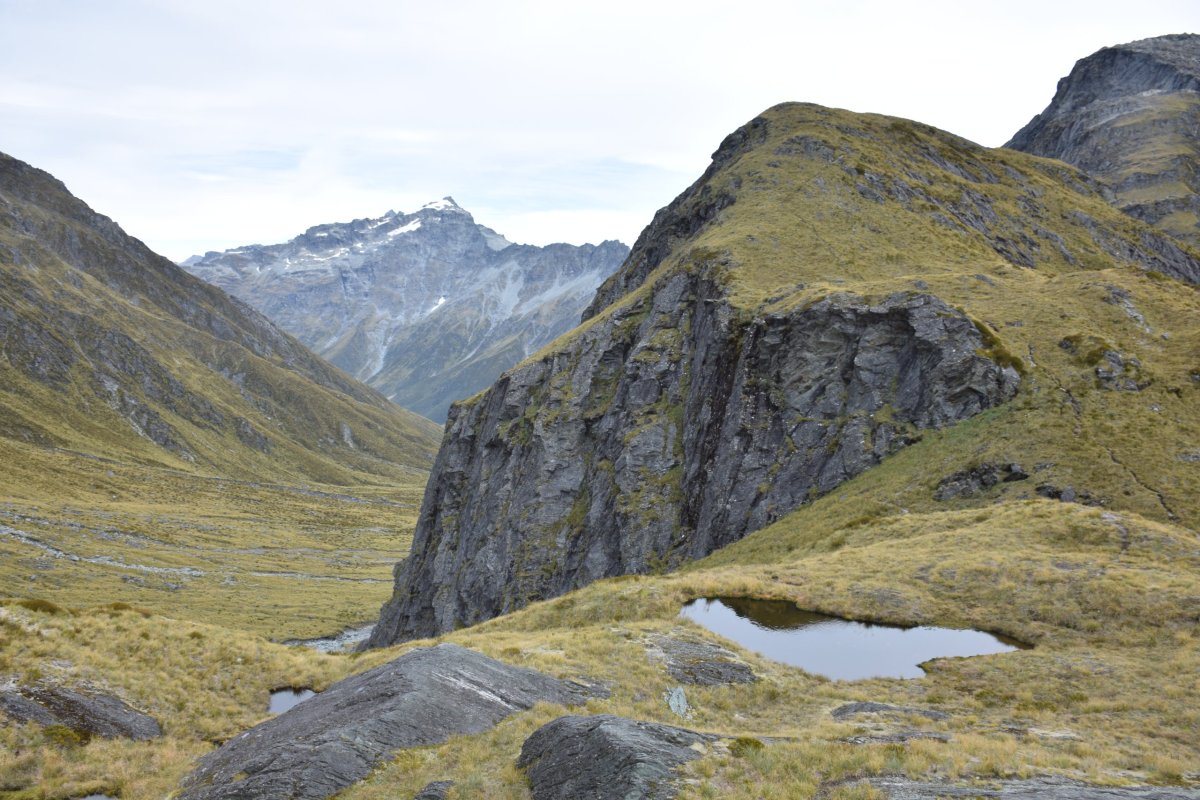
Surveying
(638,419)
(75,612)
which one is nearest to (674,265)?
(638,419)

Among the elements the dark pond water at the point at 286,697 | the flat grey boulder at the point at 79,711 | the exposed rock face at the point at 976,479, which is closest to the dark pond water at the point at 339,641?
the dark pond water at the point at 286,697

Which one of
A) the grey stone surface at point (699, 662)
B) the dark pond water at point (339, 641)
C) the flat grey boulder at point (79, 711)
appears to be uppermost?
the grey stone surface at point (699, 662)

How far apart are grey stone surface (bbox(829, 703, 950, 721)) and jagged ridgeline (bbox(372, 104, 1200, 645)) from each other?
79.9 ft

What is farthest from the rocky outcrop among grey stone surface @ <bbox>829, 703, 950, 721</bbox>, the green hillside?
grey stone surface @ <bbox>829, 703, 950, 721</bbox>

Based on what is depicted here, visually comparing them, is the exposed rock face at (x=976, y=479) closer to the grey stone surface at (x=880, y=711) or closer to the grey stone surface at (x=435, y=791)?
the grey stone surface at (x=880, y=711)

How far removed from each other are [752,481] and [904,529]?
57.8 feet

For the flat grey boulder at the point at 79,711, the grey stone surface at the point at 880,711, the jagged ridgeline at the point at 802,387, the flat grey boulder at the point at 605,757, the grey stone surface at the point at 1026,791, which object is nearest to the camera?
the grey stone surface at the point at 1026,791

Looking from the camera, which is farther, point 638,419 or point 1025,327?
point 638,419

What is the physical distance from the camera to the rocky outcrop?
174ft

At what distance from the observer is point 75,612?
91.4ft

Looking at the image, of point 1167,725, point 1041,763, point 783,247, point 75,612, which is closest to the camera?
point 1041,763

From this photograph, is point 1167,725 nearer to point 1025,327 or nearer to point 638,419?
point 1025,327

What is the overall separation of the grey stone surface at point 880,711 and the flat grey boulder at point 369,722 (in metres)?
7.59

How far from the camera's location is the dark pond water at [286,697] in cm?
2490
